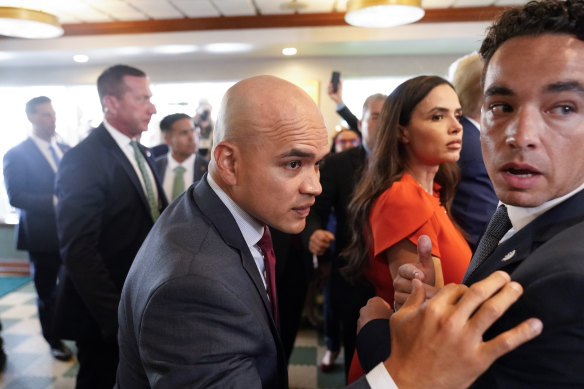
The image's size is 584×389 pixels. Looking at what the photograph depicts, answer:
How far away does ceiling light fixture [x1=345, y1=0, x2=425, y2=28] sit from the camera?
11.0 ft

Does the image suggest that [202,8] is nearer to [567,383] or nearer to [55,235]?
[55,235]

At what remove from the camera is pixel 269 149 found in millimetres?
1104

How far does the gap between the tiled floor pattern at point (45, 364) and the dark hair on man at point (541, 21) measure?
2607 mm

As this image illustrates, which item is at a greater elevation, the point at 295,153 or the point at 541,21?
the point at 541,21

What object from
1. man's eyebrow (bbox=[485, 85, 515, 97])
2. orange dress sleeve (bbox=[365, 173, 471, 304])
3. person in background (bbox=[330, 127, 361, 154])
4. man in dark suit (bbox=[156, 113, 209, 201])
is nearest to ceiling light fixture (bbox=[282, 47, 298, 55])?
person in background (bbox=[330, 127, 361, 154])

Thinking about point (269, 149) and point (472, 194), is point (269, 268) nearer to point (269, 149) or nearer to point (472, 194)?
point (269, 149)

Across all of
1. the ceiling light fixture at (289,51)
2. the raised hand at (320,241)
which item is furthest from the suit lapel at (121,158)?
the ceiling light fixture at (289,51)

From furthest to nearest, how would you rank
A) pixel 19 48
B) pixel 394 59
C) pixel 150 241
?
pixel 394 59 < pixel 19 48 < pixel 150 241

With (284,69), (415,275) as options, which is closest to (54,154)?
(284,69)

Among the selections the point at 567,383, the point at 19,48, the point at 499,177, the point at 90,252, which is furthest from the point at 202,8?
the point at 567,383

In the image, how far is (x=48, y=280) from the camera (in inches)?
140

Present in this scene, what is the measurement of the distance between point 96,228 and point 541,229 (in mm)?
1795

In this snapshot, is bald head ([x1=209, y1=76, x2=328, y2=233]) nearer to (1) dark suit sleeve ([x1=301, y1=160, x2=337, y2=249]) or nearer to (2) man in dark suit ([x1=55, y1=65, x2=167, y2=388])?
(2) man in dark suit ([x1=55, y1=65, x2=167, y2=388])

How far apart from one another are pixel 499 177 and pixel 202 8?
444cm
